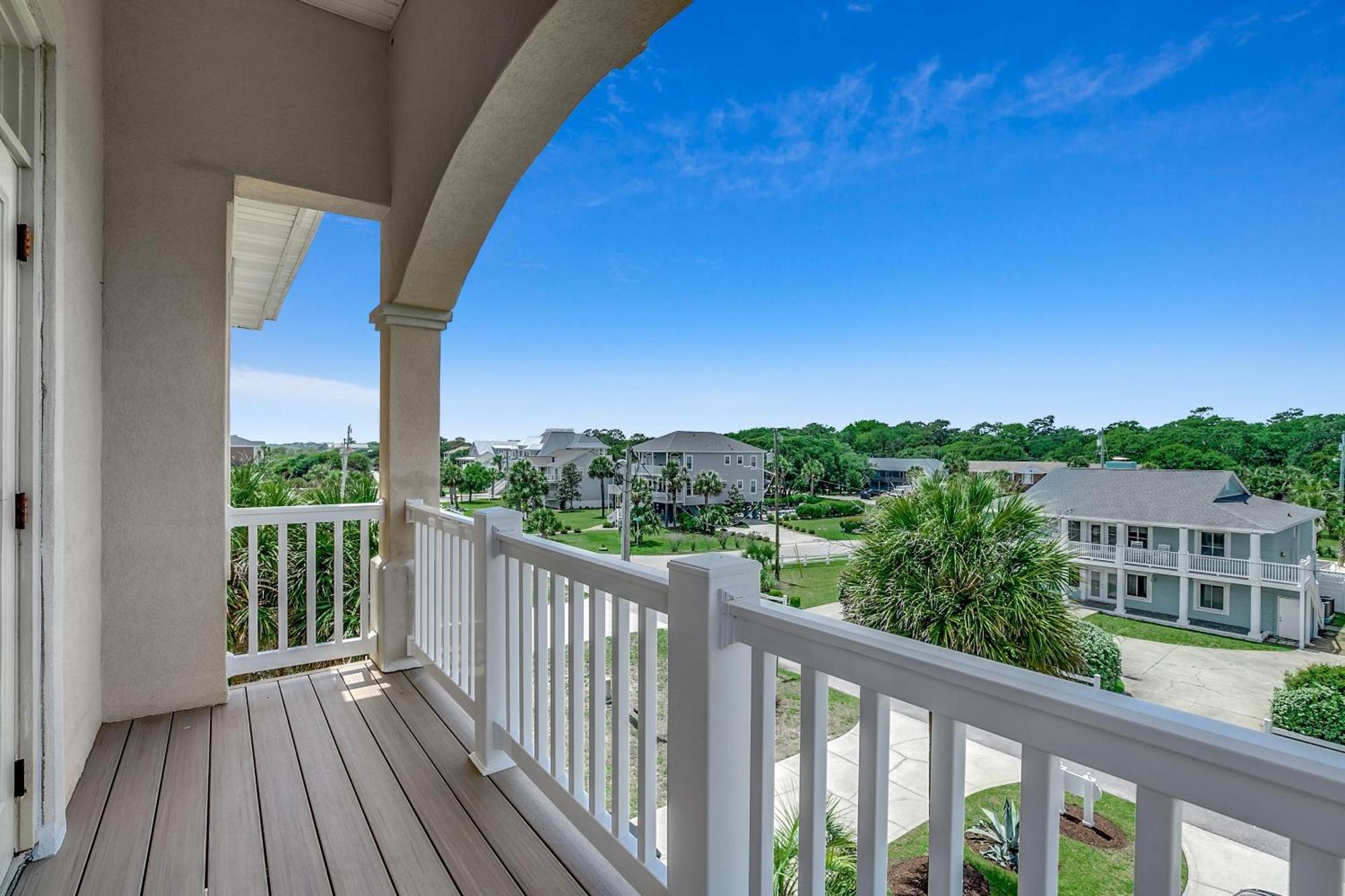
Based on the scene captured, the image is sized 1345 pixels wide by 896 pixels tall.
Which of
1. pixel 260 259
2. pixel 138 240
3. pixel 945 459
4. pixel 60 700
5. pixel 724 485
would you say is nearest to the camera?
pixel 60 700

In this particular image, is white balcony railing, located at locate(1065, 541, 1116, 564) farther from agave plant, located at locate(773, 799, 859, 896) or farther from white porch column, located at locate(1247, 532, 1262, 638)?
agave plant, located at locate(773, 799, 859, 896)

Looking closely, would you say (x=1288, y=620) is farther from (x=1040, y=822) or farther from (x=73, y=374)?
(x=73, y=374)

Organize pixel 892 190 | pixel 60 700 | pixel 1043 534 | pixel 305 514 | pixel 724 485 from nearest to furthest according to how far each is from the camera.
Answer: pixel 60 700, pixel 305 514, pixel 724 485, pixel 1043 534, pixel 892 190

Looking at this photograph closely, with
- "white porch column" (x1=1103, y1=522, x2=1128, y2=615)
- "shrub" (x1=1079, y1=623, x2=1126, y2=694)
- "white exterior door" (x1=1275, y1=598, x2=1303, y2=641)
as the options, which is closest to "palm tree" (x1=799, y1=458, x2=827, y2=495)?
"white porch column" (x1=1103, y1=522, x2=1128, y2=615)

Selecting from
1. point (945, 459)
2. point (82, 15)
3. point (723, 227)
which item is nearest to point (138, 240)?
point (82, 15)

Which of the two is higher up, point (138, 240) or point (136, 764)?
point (138, 240)

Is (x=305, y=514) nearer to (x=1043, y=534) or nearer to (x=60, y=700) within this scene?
(x=60, y=700)

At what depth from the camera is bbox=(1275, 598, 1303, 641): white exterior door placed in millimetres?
3290

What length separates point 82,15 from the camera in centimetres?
225

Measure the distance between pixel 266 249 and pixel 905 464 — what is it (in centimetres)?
565

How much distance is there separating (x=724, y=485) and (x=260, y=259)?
405cm

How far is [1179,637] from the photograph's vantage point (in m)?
3.79

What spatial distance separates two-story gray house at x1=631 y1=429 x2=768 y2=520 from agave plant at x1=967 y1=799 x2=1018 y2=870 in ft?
7.76

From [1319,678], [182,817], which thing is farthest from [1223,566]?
[182,817]
